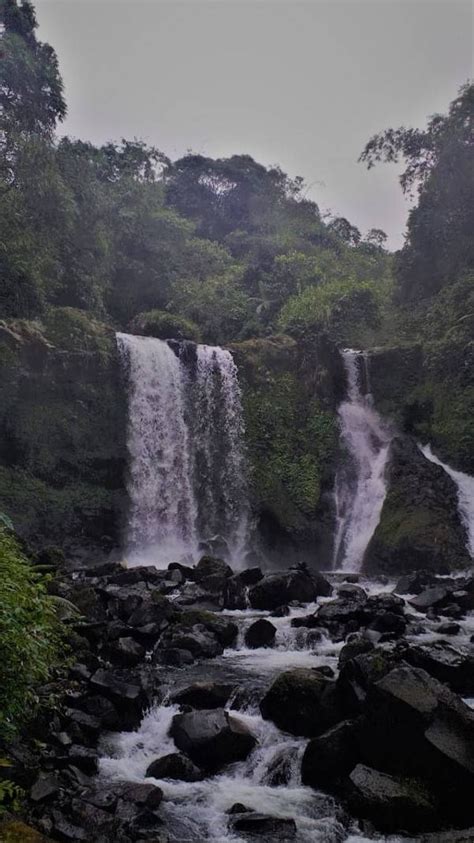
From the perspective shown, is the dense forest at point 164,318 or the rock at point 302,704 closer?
the rock at point 302,704

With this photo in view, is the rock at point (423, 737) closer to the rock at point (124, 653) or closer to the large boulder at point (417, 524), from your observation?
the rock at point (124, 653)

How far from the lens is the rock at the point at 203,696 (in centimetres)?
843

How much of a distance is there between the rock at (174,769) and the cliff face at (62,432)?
14225 mm

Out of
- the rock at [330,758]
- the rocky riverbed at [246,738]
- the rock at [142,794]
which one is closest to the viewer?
the rocky riverbed at [246,738]

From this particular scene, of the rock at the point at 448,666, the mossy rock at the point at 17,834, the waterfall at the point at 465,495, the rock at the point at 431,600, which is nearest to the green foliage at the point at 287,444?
the waterfall at the point at 465,495

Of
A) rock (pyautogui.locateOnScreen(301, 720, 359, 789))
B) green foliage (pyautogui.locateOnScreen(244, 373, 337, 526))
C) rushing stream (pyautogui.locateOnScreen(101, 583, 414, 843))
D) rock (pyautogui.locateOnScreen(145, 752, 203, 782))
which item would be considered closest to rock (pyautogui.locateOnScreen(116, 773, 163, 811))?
rushing stream (pyautogui.locateOnScreen(101, 583, 414, 843))

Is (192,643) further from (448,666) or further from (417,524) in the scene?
(417,524)

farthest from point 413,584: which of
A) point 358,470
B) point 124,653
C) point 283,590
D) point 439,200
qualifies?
point 439,200

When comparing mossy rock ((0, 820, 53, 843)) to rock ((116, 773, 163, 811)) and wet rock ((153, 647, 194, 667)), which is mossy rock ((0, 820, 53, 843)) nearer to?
rock ((116, 773, 163, 811))

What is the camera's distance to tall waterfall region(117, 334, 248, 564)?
22.0 m

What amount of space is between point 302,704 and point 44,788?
10.9ft

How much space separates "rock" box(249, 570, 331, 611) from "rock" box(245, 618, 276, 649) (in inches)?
103

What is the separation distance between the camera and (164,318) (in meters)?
28.9

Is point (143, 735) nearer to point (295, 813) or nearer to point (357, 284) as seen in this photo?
point (295, 813)
